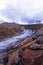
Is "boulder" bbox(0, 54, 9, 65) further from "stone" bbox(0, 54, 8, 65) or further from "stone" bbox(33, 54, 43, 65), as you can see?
"stone" bbox(33, 54, 43, 65)

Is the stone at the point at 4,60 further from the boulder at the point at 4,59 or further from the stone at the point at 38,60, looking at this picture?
the stone at the point at 38,60

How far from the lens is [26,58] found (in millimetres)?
8578

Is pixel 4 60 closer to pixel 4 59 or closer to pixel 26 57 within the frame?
pixel 4 59

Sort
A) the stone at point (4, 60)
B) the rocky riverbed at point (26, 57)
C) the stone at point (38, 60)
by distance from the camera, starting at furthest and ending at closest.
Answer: the stone at point (4, 60) → the rocky riverbed at point (26, 57) → the stone at point (38, 60)

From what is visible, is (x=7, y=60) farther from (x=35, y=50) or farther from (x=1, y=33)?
(x=1, y=33)

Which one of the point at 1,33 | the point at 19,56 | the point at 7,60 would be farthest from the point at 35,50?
the point at 1,33

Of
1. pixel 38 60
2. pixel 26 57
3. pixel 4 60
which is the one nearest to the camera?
pixel 38 60

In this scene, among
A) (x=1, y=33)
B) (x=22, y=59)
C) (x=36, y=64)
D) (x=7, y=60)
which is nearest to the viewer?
(x=36, y=64)

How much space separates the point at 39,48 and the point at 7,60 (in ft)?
6.68

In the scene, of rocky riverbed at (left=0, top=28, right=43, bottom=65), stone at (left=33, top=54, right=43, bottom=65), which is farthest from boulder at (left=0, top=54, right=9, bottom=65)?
stone at (left=33, top=54, right=43, bottom=65)

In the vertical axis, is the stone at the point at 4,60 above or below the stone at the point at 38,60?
below

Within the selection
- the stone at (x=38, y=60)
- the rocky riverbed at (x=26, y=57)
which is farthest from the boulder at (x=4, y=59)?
the stone at (x=38, y=60)

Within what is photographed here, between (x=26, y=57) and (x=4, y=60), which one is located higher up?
(x=26, y=57)

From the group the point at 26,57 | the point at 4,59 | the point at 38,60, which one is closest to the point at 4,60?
the point at 4,59
